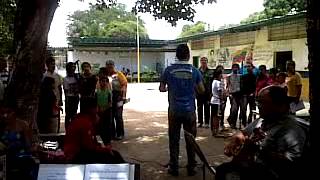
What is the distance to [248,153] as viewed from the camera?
141 inches

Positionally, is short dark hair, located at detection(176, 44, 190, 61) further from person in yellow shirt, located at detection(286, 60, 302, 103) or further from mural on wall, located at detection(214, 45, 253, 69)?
mural on wall, located at detection(214, 45, 253, 69)

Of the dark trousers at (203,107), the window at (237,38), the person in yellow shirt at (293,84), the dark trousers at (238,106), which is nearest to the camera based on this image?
the person in yellow shirt at (293,84)

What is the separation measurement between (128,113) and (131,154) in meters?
6.83

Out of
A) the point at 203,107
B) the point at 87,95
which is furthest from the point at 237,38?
the point at 87,95

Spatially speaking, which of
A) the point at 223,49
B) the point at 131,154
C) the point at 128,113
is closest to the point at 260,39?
the point at 223,49

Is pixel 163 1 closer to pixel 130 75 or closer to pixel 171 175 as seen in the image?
pixel 171 175

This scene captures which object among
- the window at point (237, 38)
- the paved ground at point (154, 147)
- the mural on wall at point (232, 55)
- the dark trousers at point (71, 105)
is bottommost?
the paved ground at point (154, 147)

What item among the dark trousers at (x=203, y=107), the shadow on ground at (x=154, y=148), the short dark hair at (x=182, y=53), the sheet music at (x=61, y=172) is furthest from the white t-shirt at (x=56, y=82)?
the sheet music at (x=61, y=172)

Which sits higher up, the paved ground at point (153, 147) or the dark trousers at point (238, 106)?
the dark trousers at point (238, 106)

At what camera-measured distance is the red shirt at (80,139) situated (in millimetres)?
4780

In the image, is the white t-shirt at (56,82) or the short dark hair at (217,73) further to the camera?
the short dark hair at (217,73)

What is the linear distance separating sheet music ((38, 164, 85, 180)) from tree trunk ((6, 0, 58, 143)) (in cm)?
272

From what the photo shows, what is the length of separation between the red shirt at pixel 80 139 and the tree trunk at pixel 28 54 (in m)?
1.19

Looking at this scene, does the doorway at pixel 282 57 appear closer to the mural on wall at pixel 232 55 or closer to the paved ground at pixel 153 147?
the mural on wall at pixel 232 55
